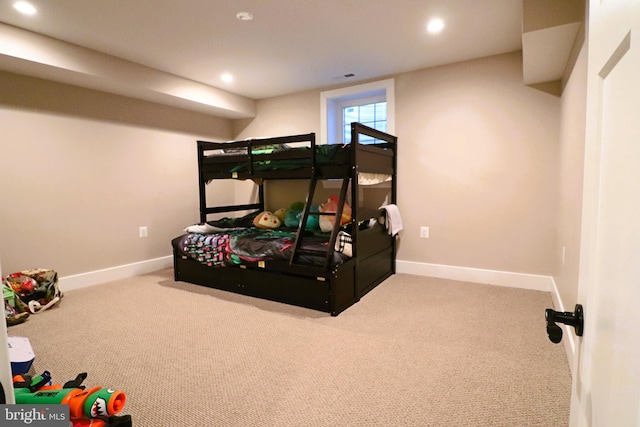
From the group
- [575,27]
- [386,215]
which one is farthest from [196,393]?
[575,27]

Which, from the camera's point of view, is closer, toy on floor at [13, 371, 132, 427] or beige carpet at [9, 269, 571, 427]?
toy on floor at [13, 371, 132, 427]

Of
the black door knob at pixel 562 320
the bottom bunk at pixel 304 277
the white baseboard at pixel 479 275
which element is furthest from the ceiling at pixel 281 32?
the black door knob at pixel 562 320

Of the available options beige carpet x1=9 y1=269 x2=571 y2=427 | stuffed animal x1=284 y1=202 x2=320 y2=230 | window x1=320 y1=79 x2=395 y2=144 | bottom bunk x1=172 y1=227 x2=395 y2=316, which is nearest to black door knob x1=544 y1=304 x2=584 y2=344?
beige carpet x1=9 y1=269 x2=571 y2=427

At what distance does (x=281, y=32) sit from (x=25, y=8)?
5.63 ft

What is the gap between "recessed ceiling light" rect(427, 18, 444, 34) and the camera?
94.9 inches

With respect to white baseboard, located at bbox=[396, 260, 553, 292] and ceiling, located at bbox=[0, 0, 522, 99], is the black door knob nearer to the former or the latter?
ceiling, located at bbox=[0, 0, 522, 99]

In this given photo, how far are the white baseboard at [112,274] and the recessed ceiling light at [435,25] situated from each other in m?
3.66

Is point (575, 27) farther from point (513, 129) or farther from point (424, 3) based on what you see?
point (513, 129)

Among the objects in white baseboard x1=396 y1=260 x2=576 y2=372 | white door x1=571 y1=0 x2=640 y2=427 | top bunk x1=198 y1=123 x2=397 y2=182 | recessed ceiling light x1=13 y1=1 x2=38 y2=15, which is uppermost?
recessed ceiling light x1=13 y1=1 x2=38 y2=15

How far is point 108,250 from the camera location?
11.3ft

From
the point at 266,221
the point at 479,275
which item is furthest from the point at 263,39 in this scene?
the point at 479,275

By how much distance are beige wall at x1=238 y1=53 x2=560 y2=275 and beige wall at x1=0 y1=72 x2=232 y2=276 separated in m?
2.73

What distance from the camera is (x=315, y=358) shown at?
187 centimetres

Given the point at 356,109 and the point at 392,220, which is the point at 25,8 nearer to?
the point at 356,109
